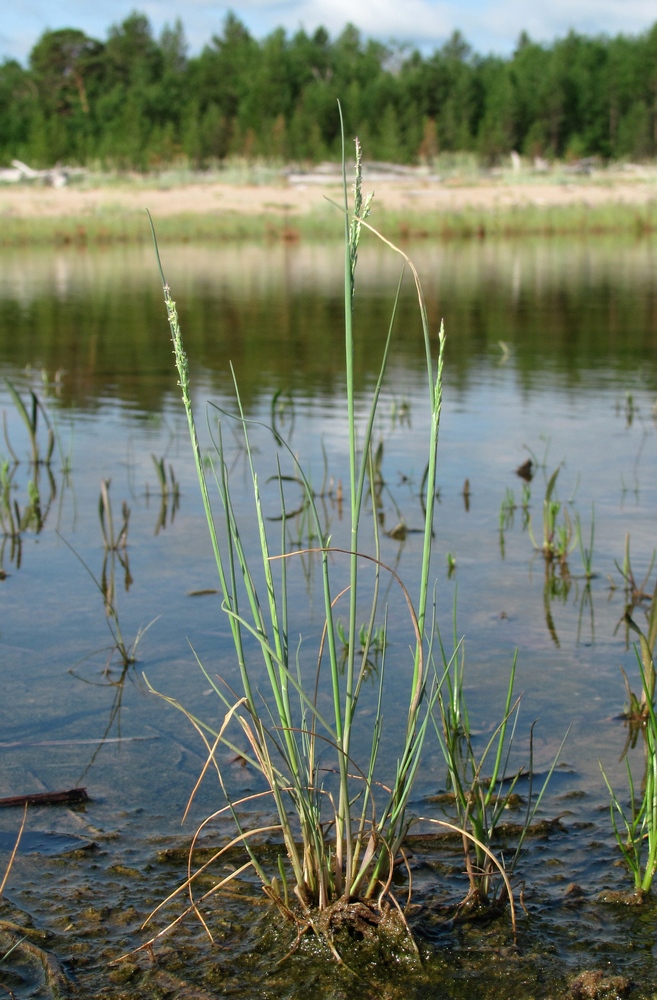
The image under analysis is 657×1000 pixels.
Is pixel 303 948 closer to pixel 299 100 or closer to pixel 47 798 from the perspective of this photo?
pixel 47 798

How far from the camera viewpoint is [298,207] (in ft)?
97.0

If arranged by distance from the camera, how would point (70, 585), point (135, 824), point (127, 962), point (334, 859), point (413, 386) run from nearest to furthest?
point (127, 962), point (334, 859), point (135, 824), point (70, 585), point (413, 386)

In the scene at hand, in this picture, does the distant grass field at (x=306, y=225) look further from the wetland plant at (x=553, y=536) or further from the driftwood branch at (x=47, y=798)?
the driftwood branch at (x=47, y=798)

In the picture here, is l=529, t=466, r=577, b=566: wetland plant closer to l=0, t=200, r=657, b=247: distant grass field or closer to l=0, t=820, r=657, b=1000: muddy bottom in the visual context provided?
l=0, t=820, r=657, b=1000: muddy bottom

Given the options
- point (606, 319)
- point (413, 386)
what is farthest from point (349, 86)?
point (413, 386)

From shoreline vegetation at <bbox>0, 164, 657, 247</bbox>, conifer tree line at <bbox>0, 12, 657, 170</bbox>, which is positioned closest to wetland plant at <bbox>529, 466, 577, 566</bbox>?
shoreline vegetation at <bbox>0, 164, 657, 247</bbox>

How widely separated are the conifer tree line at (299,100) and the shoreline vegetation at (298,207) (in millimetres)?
4600

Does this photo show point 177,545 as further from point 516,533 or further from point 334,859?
point 334,859

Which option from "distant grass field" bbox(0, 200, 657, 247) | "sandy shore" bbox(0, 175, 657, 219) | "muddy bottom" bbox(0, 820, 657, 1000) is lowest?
"muddy bottom" bbox(0, 820, 657, 1000)

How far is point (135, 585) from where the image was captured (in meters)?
3.58

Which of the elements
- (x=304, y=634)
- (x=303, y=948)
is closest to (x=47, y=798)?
(x=303, y=948)

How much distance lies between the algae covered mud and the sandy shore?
69.2 ft

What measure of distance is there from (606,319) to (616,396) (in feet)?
14.7

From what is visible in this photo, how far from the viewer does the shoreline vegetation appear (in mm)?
25250
